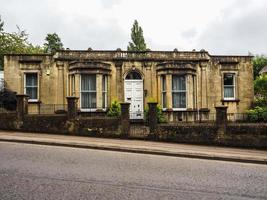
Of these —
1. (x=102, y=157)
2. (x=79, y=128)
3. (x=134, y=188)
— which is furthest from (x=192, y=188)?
(x=79, y=128)

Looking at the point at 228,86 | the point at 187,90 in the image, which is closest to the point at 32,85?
the point at 187,90

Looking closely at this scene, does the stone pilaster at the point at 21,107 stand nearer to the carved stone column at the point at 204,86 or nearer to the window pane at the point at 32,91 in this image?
the window pane at the point at 32,91

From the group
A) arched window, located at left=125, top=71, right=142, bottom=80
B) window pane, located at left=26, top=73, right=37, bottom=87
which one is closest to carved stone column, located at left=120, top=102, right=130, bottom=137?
arched window, located at left=125, top=71, right=142, bottom=80

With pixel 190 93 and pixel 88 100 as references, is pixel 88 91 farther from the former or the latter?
pixel 190 93

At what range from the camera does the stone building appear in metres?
21.7

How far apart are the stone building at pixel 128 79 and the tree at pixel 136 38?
35.3 meters

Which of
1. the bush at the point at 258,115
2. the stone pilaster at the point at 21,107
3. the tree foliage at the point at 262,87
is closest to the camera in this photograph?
the stone pilaster at the point at 21,107

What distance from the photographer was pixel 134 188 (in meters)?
6.93

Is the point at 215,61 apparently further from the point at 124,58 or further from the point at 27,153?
the point at 27,153

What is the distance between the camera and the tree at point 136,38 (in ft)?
190

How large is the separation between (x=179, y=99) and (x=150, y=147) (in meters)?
9.79

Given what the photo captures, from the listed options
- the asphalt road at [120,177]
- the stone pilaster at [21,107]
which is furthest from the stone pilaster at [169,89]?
the asphalt road at [120,177]

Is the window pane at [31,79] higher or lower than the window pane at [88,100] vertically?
higher

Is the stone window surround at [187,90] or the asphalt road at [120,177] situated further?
the stone window surround at [187,90]
